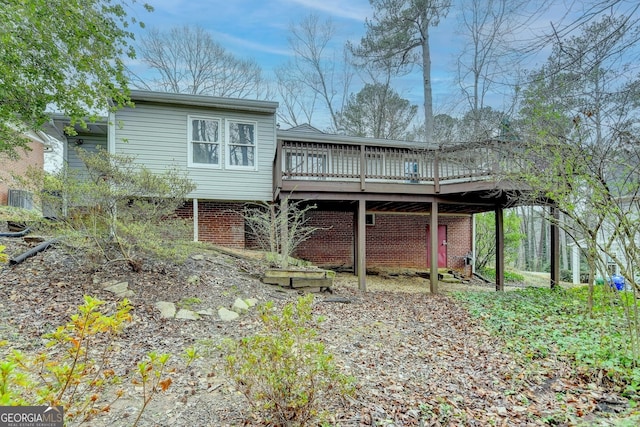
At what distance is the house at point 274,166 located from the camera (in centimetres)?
827

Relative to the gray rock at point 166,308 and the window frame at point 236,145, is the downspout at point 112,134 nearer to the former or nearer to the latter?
the window frame at point 236,145

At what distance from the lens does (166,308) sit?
16.8 feet

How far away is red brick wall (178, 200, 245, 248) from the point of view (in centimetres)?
1027

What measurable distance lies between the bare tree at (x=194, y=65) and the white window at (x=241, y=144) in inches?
409

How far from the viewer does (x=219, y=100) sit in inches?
377

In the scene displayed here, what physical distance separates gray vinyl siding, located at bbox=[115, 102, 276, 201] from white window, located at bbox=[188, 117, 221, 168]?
0.44 ft

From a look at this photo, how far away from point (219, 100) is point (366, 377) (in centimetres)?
841

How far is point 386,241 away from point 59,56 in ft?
35.5

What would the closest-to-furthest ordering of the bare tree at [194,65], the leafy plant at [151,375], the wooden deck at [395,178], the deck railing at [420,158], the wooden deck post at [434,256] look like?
the leafy plant at [151,375] → the deck railing at [420,158] → the wooden deck at [395,178] → the wooden deck post at [434,256] → the bare tree at [194,65]

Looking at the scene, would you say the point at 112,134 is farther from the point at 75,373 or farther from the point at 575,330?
the point at 575,330

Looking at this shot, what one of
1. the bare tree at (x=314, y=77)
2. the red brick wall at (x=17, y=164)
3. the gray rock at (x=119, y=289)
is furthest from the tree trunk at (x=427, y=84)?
the red brick wall at (x=17, y=164)

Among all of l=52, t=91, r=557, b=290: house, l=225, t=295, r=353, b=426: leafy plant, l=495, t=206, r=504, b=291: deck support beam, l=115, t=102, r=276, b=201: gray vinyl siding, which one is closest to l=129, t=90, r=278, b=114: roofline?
l=52, t=91, r=557, b=290: house

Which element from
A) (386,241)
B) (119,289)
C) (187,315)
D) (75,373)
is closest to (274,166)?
(119,289)

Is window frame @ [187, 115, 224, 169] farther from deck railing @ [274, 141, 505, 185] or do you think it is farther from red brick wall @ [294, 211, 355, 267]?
red brick wall @ [294, 211, 355, 267]
